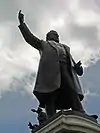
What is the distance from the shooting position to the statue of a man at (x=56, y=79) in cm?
927

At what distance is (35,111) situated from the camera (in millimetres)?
9570

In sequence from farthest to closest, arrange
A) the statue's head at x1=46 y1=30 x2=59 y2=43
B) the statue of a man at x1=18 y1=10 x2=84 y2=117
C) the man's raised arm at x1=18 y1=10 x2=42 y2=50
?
the statue's head at x1=46 y1=30 x2=59 y2=43 < the man's raised arm at x1=18 y1=10 x2=42 y2=50 < the statue of a man at x1=18 y1=10 x2=84 y2=117

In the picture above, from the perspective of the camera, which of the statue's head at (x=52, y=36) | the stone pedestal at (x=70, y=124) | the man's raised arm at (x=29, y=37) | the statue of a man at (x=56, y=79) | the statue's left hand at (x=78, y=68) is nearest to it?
the stone pedestal at (x=70, y=124)

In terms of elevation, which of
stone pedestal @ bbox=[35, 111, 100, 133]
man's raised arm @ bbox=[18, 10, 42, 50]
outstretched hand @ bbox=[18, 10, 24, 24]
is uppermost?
outstretched hand @ bbox=[18, 10, 24, 24]

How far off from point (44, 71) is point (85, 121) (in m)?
1.54

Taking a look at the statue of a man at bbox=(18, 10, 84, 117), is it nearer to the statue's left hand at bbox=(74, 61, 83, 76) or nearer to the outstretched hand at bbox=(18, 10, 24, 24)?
the statue's left hand at bbox=(74, 61, 83, 76)

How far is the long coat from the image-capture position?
9273 mm

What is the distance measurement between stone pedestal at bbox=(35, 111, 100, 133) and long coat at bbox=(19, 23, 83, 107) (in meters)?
0.84

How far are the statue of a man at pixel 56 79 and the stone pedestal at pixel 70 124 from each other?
0.59 metres

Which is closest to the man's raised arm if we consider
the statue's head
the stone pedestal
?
the statue's head

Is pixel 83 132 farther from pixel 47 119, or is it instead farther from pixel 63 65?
pixel 63 65

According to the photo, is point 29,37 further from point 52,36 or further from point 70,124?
point 70,124

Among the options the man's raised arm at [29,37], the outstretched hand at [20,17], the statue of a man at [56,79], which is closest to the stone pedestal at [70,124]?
the statue of a man at [56,79]

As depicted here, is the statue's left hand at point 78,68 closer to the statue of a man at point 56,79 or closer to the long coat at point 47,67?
the statue of a man at point 56,79
